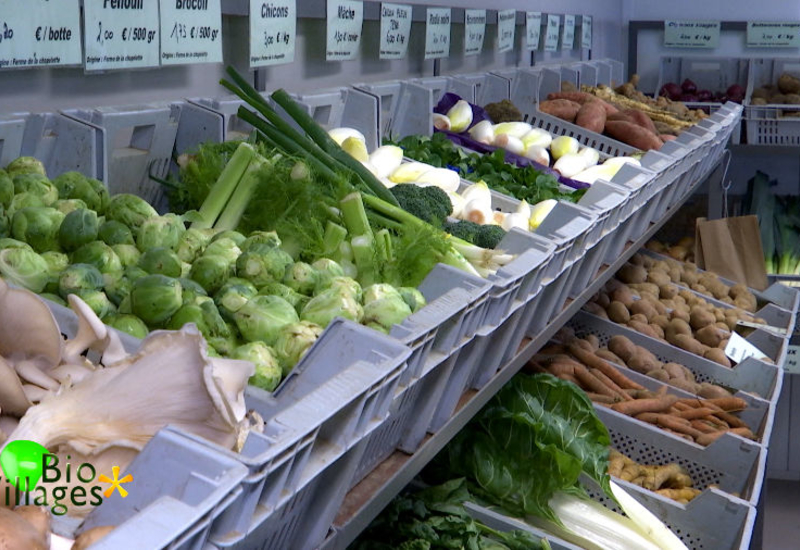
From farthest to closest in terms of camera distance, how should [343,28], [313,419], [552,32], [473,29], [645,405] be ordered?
[552,32], [473,29], [645,405], [343,28], [313,419]

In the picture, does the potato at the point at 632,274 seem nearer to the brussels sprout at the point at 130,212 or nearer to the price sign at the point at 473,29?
the price sign at the point at 473,29

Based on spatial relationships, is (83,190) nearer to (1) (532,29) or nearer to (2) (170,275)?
(2) (170,275)

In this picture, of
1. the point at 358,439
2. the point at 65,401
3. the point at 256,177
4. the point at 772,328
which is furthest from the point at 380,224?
the point at 772,328

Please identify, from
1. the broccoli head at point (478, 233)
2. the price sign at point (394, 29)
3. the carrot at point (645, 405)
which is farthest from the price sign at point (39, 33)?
the carrot at point (645, 405)

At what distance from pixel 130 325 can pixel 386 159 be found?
1724mm

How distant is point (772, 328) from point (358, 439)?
3627 millimetres

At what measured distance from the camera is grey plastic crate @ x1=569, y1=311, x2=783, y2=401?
12.6ft

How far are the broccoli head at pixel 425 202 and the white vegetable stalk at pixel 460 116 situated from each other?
1462 mm

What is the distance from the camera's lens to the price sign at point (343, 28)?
3.23m

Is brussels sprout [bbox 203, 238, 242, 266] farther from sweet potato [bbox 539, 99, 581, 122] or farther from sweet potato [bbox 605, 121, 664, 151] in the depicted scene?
sweet potato [bbox 539, 99, 581, 122]

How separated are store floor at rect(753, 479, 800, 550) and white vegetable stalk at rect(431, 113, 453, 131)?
2.27m

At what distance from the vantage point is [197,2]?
2.48m

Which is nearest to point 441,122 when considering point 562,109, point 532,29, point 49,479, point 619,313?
point 619,313

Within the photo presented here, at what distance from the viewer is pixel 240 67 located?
3.08m
